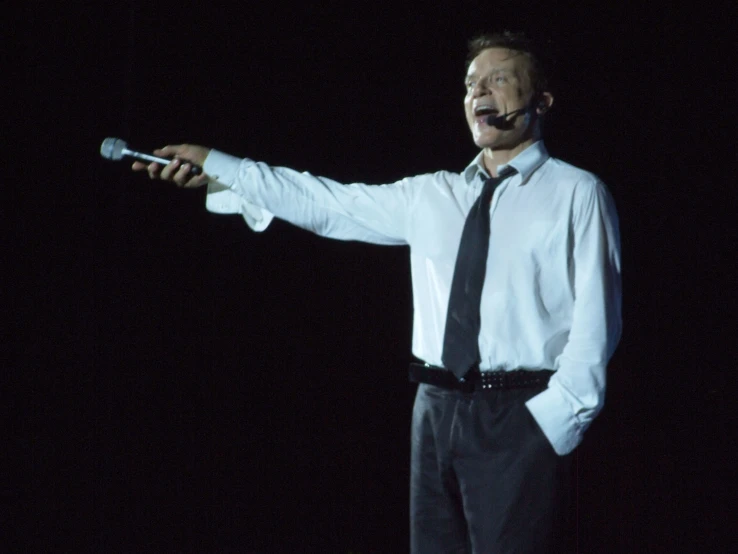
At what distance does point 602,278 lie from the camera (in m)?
1.49

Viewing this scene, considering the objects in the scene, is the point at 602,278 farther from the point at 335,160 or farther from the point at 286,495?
Answer: the point at 286,495

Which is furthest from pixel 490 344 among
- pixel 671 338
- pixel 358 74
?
pixel 358 74

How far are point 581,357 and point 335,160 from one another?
1.40 metres

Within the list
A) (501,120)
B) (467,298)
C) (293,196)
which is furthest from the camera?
(293,196)

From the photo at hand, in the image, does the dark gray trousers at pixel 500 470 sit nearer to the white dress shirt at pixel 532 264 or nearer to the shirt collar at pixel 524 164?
the white dress shirt at pixel 532 264

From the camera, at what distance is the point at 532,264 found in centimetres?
154

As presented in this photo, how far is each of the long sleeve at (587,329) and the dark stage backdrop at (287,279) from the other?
1.01 m

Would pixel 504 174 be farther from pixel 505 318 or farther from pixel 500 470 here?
pixel 500 470

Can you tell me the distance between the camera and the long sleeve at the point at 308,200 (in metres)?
1.74

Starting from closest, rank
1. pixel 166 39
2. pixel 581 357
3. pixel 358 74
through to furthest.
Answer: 1. pixel 581 357
2. pixel 166 39
3. pixel 358 74

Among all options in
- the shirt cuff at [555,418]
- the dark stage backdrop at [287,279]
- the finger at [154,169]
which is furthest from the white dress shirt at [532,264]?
the dark stage backdrop at [287,279]

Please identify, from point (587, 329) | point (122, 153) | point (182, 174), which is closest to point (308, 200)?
point (182, 174)

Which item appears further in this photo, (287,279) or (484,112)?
(287,279)

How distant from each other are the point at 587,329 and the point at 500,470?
32cm
